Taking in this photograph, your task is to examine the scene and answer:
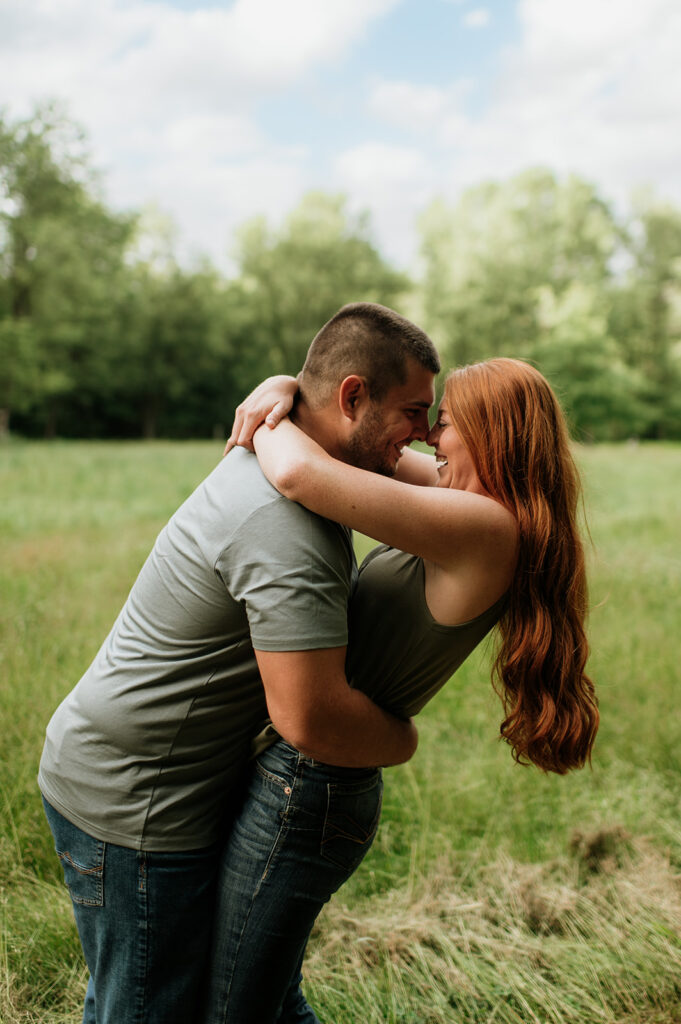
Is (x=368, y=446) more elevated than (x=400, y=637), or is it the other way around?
(x=368, y=446)

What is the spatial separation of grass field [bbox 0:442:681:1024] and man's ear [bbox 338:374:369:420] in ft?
2.31

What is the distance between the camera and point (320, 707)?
1805 mm

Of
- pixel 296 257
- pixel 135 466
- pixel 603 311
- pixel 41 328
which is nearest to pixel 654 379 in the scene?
pixel 603 311

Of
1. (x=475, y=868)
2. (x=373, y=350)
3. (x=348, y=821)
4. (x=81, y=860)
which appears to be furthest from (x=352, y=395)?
(x=475, y=868)

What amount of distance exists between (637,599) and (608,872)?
4780mm

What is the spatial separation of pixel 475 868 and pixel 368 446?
102 inches

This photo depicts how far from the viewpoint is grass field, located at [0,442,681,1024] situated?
119 inches

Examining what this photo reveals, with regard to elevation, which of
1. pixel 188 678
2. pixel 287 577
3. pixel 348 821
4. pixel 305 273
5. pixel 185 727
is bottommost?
pixel 348 821

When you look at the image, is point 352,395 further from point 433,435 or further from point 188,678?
point 188,678

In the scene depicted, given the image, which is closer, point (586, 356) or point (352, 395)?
point (352, 395)

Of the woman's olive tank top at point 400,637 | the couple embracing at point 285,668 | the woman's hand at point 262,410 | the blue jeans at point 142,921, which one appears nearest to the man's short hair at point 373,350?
the couple embracing at point 285,668

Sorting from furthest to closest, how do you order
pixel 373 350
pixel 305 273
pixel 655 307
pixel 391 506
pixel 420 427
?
pixel 655 307, pixel 305 273, pixel 420 427, pixel 373 350, pixel 391 506

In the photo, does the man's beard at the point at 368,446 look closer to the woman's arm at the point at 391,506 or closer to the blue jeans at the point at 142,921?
the woman's arm at the point at 391,506

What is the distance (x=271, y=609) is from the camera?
1.75 metres
